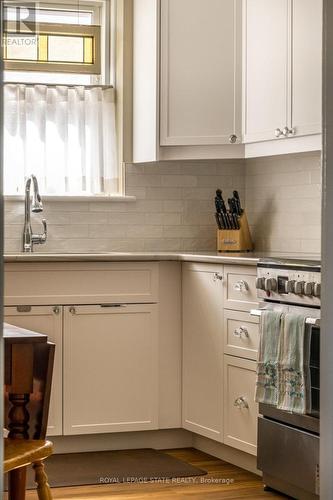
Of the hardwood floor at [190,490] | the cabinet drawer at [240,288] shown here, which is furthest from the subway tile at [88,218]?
the hardwood floor at [190,490]

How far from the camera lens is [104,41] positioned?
5.34 m

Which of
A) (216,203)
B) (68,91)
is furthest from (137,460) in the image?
(68,91)

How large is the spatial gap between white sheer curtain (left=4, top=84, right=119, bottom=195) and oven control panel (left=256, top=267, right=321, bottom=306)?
1645 mm

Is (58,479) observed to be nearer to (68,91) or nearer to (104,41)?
(68,91)

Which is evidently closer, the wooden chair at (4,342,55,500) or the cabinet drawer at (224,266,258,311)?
the wooden chair at (4,342,55,500)

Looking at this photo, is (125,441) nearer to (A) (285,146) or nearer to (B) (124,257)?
(B) (124,257)

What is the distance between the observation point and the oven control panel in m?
3.56

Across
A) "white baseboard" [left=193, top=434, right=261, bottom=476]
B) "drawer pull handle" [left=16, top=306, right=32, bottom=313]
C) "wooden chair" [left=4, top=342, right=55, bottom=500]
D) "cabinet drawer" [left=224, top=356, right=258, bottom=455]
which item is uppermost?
"drawer pull handle" [left=16, top=306, right=32, bottom=313]

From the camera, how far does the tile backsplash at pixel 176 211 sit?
496 centimetres

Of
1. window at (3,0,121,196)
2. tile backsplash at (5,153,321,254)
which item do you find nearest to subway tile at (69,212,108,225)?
tile backsplash at (5,153,321,254)

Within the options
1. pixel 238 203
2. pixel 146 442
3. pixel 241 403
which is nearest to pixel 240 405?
pixel 241 403

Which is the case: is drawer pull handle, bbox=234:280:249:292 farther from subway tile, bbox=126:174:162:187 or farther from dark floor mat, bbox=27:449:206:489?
subway tile, bbox=126:174:162:187

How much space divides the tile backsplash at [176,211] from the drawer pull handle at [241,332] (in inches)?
33.1

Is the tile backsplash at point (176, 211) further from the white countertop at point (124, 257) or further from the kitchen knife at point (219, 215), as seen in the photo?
the white countertop at point (124, 257)
